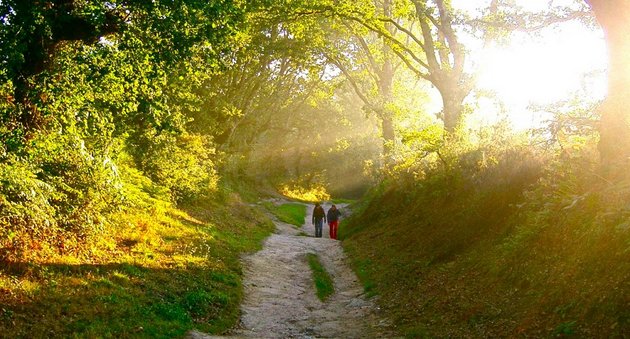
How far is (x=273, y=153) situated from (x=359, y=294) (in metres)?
61.2

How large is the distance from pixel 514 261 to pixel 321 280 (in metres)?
7.86

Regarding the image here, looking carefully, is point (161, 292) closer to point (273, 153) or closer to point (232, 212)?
point (232, 212)

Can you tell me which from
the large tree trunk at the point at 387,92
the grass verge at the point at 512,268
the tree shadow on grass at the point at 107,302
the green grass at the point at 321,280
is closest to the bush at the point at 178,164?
the green grass at the point at 321,280

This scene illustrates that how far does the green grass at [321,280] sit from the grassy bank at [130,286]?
2794 mm

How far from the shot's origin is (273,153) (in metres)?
75.6

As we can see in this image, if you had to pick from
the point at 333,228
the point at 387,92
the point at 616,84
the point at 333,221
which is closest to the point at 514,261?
the point at 616,84

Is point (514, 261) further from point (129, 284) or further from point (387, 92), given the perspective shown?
point (387, 92)

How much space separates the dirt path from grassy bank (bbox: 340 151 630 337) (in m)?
0.74

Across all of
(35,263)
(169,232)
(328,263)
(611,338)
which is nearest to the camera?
(611,338)

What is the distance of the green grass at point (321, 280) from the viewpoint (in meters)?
15.8

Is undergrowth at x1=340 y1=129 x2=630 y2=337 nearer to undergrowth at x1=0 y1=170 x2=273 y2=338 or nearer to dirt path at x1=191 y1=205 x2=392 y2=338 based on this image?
dirt path at x1=191 y1=205 x2=392 y2=338

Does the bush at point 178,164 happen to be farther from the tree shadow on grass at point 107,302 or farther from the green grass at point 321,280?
the tree shadow on grass at point 107,302

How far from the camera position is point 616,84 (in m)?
10.4

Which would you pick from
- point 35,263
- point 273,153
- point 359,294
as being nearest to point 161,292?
point 35,263
